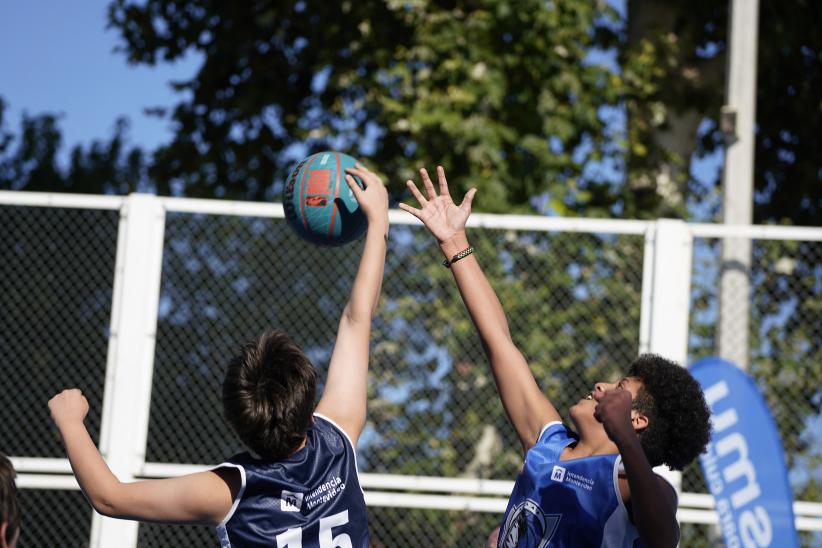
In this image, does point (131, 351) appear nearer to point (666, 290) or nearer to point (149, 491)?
point (666, 290)

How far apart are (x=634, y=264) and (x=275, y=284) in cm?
252

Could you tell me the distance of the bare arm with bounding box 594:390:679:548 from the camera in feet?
7.95

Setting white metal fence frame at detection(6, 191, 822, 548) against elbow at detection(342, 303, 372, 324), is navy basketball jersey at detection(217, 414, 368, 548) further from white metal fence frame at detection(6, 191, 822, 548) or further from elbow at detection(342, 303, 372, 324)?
white metal fence frame at detection(6, 191, 822, 548)

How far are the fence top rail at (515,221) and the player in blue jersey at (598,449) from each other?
8.14ft

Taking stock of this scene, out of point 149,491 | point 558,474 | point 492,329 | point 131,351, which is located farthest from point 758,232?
point 149,491

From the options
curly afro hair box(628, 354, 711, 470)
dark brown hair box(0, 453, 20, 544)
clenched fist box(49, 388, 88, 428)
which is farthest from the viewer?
curly afro hair box(628, 354, 711, 470)

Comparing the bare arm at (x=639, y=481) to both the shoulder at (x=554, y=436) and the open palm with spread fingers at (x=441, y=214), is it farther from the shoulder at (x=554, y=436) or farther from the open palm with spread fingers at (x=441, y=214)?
the open palm with spread fingers at (x=441, y=214)

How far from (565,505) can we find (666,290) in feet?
9.75

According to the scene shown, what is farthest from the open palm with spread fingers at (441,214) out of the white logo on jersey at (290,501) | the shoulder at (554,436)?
the white logo on jersey at (290,501)

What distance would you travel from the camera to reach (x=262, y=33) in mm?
11234

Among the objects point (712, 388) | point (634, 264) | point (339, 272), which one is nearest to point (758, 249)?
point (634, 264)

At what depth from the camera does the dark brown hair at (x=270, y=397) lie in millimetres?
2453

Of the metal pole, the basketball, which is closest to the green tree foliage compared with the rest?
the metal pole

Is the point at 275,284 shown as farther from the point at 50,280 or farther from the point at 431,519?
the point at 431,519
